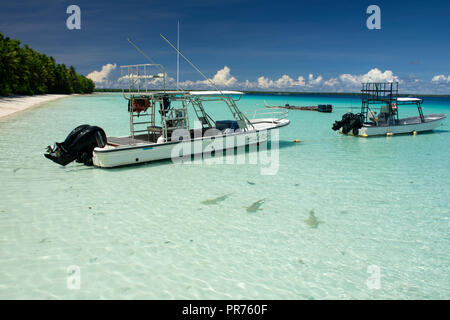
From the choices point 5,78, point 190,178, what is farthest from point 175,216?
point 5,78

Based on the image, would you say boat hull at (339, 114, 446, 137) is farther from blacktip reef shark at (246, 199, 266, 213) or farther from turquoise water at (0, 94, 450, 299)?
blacktip reef shark at (246, 199, 266, 213)

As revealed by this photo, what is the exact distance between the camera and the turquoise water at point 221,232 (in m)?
4.98

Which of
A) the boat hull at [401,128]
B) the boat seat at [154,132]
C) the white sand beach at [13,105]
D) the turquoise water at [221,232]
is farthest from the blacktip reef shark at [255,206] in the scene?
the white sand beach at [13,105]

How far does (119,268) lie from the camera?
17.6 feet

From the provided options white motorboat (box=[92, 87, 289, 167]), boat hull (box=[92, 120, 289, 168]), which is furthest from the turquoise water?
white motorboat (box=[92, 87, 289, 167])

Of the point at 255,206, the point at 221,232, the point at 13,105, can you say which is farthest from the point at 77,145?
the point at 13,105

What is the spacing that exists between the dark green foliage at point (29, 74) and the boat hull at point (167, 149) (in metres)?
49.3

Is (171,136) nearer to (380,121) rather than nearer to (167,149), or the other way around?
(167,149)

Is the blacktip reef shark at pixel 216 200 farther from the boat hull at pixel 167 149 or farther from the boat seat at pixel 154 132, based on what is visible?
the boat seat at pixel 154 132

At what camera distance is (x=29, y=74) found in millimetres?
64938
